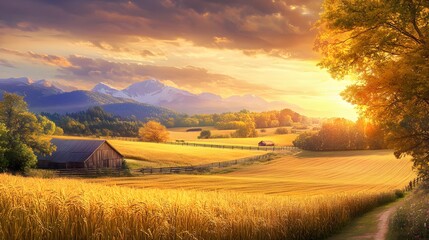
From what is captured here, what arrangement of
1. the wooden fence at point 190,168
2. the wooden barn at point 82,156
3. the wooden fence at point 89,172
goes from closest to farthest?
1. the wooden fence at point 89,172
2. the wooden barn at point 82,156
3. the wooden fence at point 190,168

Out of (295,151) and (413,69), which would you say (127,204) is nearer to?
(413,69)

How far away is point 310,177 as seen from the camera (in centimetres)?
7800

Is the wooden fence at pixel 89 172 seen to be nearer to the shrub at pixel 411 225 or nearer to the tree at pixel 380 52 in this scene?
the tree at pixel 380 52

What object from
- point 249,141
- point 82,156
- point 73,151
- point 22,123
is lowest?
point 82,156

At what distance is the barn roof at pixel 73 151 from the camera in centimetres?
7019

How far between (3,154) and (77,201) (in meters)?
46.3

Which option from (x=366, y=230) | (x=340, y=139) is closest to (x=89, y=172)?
(x=366, y=230)

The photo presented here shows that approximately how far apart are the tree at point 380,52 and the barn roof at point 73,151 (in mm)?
57147

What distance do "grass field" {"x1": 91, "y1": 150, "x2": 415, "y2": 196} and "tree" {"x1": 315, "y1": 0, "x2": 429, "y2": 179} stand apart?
3224 centimetres

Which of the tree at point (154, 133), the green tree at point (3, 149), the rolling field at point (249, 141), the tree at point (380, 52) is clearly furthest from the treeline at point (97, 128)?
the tree at point (380, 52)

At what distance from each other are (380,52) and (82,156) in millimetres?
59924

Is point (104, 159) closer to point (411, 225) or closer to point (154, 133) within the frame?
point (411, 225)

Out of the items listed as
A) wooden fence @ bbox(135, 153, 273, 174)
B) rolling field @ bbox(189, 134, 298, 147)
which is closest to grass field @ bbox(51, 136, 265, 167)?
wooden fence @ bbox(135, 153, 273, 174)

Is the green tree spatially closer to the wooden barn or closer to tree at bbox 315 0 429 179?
the wooden barn
